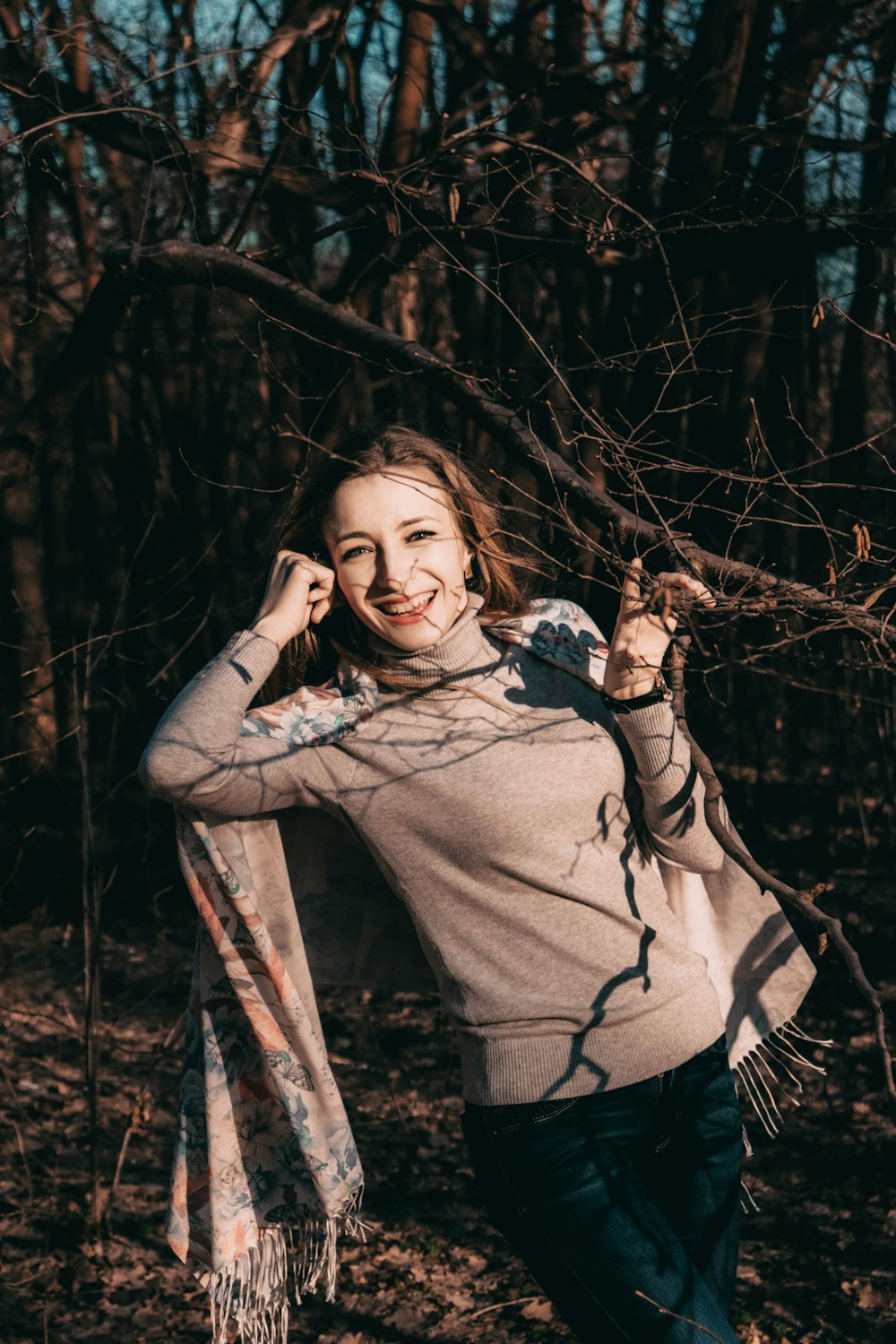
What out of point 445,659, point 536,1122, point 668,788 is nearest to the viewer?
point 536,1122

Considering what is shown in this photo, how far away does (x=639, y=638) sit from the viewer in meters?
2.02

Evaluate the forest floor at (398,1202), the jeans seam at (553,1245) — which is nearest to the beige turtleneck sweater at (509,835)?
the jeans seam at (553,1245)

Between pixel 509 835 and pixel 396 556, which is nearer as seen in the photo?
pixel 509 835

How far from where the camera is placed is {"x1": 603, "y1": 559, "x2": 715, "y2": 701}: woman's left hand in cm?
198

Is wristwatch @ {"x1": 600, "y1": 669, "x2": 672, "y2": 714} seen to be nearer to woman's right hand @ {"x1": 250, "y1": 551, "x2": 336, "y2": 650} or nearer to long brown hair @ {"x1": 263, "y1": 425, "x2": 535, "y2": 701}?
long brown hair @ {"x1": 263, "y1": 425, "x2": 535, "y2": 701}

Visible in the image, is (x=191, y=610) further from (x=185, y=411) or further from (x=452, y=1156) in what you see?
(x=452, y=1156)

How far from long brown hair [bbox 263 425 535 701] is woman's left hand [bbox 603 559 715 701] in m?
0.30

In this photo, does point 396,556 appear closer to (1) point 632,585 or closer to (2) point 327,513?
(2) point 327,513

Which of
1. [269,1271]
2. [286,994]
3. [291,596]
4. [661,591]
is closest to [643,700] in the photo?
[661,591]

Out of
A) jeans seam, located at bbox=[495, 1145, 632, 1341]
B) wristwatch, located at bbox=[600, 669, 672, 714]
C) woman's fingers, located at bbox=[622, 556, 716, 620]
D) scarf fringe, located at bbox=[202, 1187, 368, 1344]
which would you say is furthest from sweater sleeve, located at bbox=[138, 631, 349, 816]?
scarf fringe, located at bbox=[202, 1187, 368, 1344]

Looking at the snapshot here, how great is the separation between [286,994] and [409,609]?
2.53ft

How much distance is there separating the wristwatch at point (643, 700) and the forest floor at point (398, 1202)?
1846mm

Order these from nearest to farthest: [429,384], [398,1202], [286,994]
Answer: [286,994] < [429,384] < [398,1202]

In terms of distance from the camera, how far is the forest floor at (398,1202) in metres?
3.53
